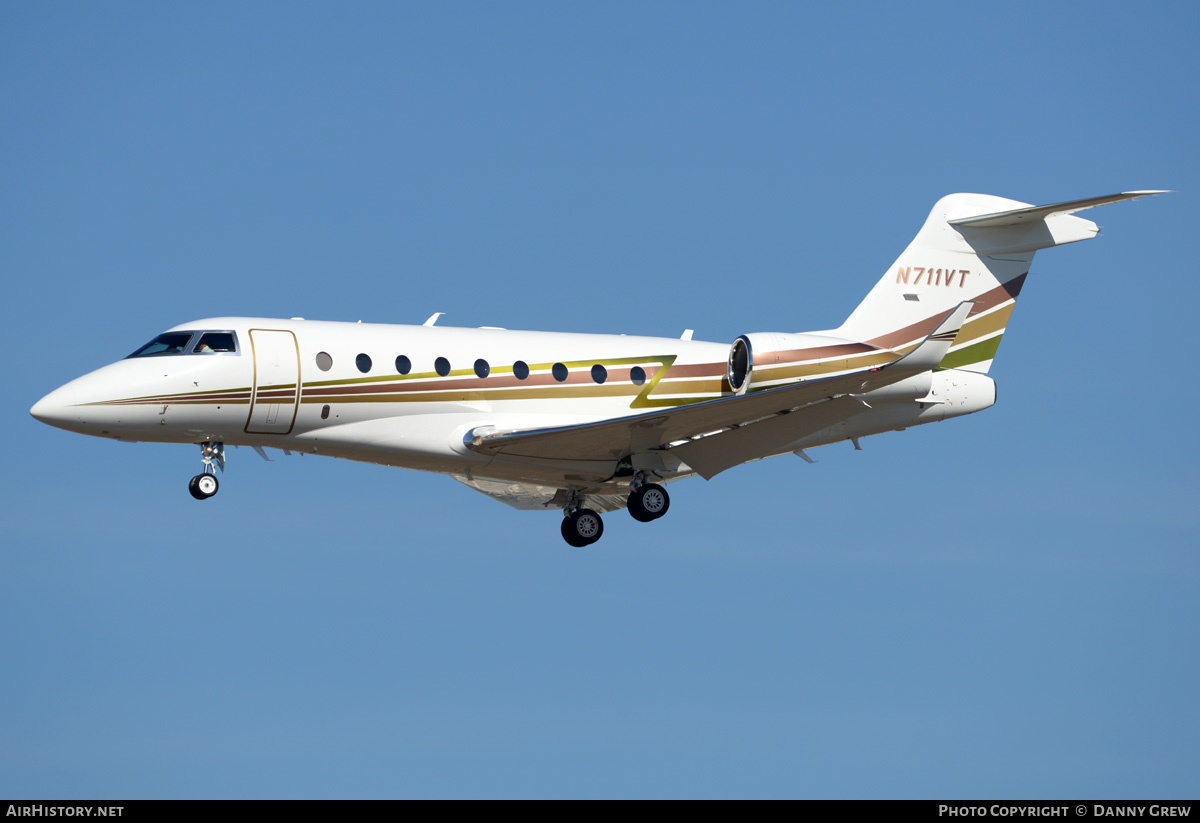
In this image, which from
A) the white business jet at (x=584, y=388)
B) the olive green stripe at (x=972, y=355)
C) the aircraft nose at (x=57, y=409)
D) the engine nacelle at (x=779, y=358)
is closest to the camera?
the aircraft nose at (x=57, y=409)

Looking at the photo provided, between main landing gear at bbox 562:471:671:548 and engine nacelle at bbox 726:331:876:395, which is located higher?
engine nacelle at bbox 726:331:876:395

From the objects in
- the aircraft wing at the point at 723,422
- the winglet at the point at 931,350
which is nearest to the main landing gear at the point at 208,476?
the aircraft wing at the point at 723,422

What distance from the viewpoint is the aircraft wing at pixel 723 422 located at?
22.8 m

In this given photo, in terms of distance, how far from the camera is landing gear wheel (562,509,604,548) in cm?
2667

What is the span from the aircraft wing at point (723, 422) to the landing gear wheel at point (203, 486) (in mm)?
3987

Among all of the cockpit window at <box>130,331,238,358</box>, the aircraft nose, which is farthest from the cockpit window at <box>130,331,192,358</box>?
the aircraft nose

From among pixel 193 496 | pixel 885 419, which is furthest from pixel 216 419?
pixel 885 419

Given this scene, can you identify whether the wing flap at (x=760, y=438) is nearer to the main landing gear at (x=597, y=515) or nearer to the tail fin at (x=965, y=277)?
the main landing gear at (x=597, y=515)

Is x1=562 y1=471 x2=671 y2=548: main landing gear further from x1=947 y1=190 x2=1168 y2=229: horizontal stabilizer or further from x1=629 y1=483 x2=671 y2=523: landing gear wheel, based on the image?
x1=947 y1=190 x2=1168 y2=229: horizontal stabilizer

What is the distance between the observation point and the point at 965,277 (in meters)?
27.8

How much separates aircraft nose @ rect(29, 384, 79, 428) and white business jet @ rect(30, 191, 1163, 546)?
22 millimetres

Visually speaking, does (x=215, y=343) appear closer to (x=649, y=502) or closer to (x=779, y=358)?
(x=649, y=502)

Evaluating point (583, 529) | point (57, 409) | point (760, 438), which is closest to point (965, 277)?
point (760, 438)

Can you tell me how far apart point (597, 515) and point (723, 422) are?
136 inches
